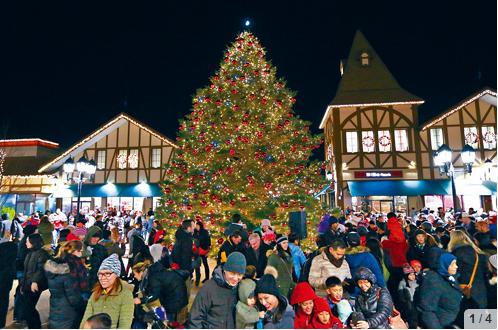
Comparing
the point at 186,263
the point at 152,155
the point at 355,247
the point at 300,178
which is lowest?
the point at 186,263

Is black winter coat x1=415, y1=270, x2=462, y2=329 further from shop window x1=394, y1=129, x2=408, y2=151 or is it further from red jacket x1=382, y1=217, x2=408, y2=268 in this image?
shop window x1=394, y1=129, x2=408, y2=151

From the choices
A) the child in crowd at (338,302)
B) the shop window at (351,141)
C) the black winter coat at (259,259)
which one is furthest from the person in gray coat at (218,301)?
the shop window at (351,141)

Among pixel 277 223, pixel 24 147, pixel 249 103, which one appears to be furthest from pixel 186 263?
pixel 24 147

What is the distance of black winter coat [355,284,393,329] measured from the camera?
12.0ft

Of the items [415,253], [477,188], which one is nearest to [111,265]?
[415,253]

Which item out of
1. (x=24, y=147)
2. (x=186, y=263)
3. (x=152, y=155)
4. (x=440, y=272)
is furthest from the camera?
(x=24, y=147)

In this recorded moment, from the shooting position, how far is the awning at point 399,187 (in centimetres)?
2258

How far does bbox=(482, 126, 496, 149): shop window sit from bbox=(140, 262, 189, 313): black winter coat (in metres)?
26.5

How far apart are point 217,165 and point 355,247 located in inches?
298

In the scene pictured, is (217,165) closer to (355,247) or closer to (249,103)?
(249,103)

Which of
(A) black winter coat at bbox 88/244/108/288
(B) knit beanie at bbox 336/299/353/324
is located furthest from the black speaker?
(B) knit beanie at bbox 336/299/353/324

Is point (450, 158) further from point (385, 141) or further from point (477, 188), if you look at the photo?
point (477, 188)

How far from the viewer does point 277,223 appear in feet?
39.9

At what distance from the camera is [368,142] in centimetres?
2464
